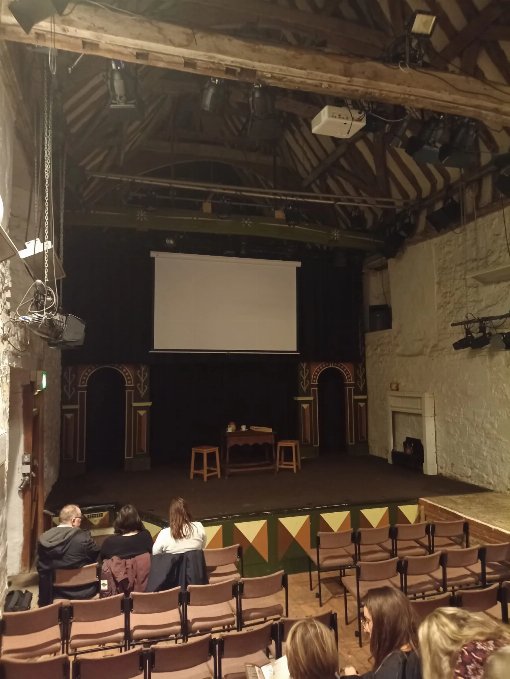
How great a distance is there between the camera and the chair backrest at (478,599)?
9.78ft

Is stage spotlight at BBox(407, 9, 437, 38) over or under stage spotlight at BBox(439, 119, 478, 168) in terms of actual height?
over

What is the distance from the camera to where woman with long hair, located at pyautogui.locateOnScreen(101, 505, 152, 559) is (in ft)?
11.7

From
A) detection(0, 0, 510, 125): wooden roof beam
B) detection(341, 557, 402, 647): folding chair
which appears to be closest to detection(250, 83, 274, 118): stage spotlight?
detection(0, 0, 510, 125): wooden roof beam

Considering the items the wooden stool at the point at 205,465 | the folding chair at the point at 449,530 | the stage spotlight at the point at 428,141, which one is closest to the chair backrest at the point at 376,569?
the folding chair at the point at 449,530

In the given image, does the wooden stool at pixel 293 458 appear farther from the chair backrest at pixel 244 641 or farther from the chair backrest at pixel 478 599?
the chair backrest at pixel 244 641

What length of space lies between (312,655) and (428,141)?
4.63 meters

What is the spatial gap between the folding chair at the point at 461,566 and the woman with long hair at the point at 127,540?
7.75 ft

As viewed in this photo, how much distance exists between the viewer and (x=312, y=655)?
1813mm

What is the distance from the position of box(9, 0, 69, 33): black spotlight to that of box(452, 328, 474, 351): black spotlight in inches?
234

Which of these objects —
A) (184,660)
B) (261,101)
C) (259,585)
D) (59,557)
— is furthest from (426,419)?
(184,660)

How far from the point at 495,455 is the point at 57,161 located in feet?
22.6

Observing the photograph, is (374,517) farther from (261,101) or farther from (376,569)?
(261,101)

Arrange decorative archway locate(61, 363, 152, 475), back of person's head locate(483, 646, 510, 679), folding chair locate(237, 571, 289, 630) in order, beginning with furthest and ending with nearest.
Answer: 1. decorative archway locate(61, 363, 152, 475)
2. folding chair locate(237, 571, 289, 630)
3. back of person's head locate(483, 646, 510, 679)

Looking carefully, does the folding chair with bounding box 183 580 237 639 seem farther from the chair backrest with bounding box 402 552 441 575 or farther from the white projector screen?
the white projector screen
